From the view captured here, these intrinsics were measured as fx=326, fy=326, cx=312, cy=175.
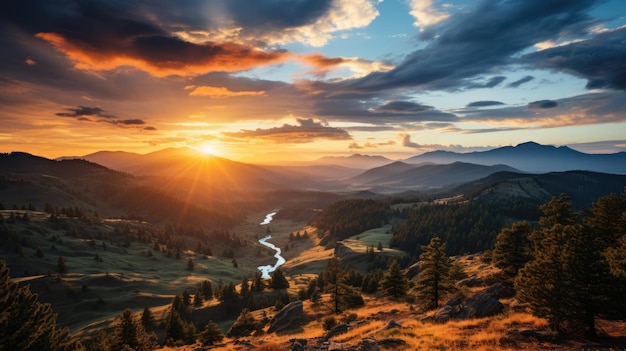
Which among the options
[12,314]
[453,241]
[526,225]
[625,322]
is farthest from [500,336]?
[453,241]

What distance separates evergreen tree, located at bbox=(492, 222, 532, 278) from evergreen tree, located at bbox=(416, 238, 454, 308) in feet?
31.7

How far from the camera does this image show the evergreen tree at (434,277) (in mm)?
46812

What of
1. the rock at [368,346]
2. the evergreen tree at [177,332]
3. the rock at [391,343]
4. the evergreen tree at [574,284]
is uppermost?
the evergreen tree at [574,284]

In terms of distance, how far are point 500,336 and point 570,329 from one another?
4.84 metres

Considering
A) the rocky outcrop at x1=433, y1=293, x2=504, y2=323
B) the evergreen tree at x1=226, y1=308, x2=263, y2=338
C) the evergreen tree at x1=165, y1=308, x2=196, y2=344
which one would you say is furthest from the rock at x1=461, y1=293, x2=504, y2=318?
the evergreen tree at x1=165, y1=308, x2=196, y2=344

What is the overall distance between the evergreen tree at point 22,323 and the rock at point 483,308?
1557 inches

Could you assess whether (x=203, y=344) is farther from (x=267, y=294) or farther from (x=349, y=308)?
(x=267, y=294)

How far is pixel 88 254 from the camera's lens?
6339 inches

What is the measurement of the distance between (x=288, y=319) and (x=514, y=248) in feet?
127

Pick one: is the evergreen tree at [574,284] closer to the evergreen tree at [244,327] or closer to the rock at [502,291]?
the rock at [502,291]

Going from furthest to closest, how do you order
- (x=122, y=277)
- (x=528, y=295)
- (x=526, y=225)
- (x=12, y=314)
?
1. (x=122, y=277)
2. (x=526, y=225)
3. (x=12, y=314)
4. (x=528, y=295)

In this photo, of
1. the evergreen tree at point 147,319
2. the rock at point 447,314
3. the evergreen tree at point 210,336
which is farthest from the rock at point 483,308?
the evergreen tree at point 147,319

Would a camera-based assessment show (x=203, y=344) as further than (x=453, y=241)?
No

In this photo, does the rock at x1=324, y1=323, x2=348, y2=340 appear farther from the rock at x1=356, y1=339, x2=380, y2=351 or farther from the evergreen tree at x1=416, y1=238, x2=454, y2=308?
the evergreen tree at x1=416, y1=238, x2=454, y2=308
